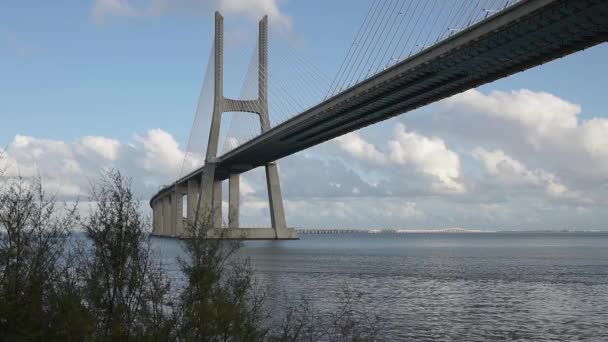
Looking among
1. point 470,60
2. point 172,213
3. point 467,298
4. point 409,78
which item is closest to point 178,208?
point 172,213

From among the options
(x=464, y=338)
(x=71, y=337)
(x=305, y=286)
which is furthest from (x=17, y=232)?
(x=305, y=286)

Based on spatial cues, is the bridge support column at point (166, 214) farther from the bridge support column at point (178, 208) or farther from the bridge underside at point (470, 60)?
the bridge underside at point (470, 60)

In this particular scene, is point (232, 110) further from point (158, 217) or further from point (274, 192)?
point (158, 217)

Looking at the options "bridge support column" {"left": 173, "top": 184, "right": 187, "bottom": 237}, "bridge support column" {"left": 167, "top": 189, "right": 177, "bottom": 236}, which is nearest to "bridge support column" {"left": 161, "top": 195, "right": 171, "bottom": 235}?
"bridge support column" {"left": 167, "top": 189, "right": 177, "bottom": 236}

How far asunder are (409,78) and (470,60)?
4690mm

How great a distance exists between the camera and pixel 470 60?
108 feet

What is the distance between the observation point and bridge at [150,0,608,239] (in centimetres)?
2688

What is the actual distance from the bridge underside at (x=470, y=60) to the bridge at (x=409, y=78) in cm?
4

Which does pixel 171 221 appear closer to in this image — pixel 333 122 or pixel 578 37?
pixel 333 122

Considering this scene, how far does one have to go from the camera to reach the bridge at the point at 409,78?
88.2 feet

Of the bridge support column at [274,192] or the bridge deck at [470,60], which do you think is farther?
the bridge support column at [274,192]

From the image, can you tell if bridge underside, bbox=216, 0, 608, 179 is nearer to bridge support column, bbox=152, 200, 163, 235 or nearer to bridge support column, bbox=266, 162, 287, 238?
bridge support column, bbox=266, 162, 287, 238

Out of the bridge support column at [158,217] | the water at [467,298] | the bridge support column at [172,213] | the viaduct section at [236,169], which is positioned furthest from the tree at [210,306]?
the bridge support column at [158,217]

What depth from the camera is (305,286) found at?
3105 cm
